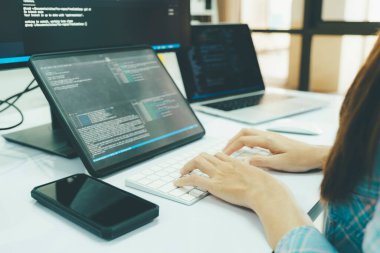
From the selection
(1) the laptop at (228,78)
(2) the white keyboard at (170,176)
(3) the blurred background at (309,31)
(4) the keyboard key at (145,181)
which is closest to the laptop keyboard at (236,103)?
(1) the laptop at (228,78)

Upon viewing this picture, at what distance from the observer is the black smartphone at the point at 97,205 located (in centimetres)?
51

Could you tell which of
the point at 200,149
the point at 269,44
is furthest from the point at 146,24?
the point at 269,44

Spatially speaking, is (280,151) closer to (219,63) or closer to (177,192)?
(177,192)

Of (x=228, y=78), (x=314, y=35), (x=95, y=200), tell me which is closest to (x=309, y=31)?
(x=314, y=35)

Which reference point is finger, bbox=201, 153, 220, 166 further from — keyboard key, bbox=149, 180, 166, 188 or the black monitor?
the black monitor

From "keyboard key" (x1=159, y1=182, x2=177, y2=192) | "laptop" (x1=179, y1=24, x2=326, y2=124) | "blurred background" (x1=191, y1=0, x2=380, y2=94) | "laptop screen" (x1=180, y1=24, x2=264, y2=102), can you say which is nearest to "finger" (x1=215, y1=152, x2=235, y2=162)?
"keyboard key" (x1=159, y1=182, x2=177, y2=192)

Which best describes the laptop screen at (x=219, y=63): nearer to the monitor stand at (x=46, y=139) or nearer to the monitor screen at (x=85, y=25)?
the monitor screen at (x=85, y=25)

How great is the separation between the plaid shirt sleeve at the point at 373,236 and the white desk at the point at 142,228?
0.12 meters

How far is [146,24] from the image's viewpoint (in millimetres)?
1044

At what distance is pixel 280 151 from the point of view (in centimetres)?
77

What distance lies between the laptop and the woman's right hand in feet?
0.97

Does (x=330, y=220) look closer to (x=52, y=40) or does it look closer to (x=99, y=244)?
(x=99, y=244)

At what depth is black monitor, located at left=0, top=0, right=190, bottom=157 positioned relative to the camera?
793 millimetres

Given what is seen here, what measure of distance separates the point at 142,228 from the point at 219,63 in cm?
90
